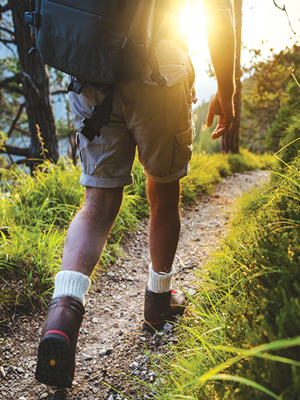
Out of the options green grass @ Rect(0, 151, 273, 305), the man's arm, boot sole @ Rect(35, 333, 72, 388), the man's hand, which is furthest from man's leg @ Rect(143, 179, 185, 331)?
green grass @ Rect(0, 151, 273, 305)

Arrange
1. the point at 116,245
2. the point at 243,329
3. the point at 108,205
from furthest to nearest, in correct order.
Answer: the point at 116,245 → the point at 108,205 → the point at 243,329

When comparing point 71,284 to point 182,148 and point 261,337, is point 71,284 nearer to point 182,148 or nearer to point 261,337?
point 261,337

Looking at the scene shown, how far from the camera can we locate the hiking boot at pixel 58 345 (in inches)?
39.4

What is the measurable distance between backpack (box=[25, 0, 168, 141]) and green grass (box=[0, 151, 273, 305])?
139 cm

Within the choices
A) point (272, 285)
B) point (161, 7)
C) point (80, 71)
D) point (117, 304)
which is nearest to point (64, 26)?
point (80, 71)

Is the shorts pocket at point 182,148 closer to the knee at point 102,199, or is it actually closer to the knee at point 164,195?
the knee at point 164,195

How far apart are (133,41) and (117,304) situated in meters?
1.77

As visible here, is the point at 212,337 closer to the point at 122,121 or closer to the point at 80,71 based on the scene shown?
the point at 122,121

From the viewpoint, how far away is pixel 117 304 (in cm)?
214

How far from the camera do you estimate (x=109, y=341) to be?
1720mm

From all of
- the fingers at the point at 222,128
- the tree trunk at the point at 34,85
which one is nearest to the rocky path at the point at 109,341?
the fingers at the point at 222,128

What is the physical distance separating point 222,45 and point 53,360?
152cm

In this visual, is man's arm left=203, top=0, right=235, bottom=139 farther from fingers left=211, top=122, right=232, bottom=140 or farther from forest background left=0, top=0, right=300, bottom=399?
forest background left=0, top=0, right=300, bottom=399

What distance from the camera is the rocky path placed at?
1356mm
